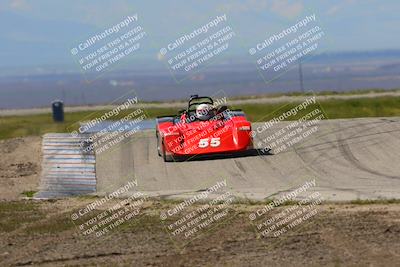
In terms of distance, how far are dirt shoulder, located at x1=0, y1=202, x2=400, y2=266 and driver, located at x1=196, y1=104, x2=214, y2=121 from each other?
27.3 feet

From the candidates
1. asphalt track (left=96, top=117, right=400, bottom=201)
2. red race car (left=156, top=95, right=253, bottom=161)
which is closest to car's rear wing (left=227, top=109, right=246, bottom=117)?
red race car (left=156, top=95, right=253, bottom=161)

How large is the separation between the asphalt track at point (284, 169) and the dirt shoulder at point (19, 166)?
2127 millimetres

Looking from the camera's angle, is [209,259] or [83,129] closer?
[209,259]

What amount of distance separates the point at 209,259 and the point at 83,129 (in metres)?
21.5

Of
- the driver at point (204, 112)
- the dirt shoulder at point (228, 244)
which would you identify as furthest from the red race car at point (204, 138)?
the dirt shoulder at point (228, 244)

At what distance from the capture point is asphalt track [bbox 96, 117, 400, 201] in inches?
669

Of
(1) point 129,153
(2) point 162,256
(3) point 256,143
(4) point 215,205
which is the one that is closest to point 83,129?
(1) point 129,153

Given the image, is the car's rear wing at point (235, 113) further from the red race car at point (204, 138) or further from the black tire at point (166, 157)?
the black tire at point (166, 157)

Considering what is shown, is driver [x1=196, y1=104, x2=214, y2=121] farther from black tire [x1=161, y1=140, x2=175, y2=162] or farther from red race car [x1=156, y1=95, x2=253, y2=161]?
black tire [x1=161, y1=140, x2=175, y2=162]

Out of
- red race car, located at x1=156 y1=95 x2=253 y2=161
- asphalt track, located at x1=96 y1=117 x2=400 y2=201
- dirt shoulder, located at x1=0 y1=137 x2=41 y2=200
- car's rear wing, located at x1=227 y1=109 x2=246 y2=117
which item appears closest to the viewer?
asphalt track, located at x1=96 y1=117 x2=400 y2=201

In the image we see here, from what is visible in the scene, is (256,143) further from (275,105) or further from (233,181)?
(275,105)

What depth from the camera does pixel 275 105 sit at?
43.5 metres

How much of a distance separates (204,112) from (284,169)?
3775 millimetres

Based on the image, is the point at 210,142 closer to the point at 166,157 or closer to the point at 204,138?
the point at 204,138
